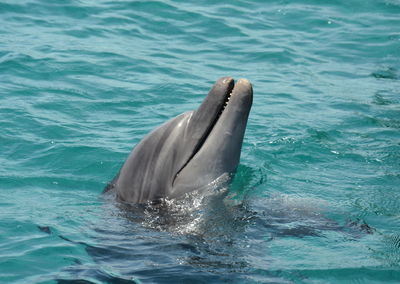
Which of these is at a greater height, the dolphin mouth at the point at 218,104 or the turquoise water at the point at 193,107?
the dolphin mouth at the point at 218,104

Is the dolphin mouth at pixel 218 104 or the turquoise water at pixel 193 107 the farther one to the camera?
the dolphin mouth at pixel 218 104

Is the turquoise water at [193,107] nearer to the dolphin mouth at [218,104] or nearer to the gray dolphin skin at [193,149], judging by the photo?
the gray dolphin skin at [193,149]

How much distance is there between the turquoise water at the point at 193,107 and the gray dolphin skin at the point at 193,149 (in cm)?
33

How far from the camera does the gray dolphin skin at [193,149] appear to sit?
27.3 feet

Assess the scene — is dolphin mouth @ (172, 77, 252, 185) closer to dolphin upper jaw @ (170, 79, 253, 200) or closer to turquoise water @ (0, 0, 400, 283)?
dolphin upper jaw @ (170, 79, 253, 200)

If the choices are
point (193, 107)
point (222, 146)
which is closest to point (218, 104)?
point (222, 146)

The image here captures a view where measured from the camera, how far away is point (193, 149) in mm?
8477

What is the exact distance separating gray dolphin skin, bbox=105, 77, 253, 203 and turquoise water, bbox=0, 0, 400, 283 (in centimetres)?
33

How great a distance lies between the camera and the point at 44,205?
31.7 feet

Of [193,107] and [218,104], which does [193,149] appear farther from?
[193,107]

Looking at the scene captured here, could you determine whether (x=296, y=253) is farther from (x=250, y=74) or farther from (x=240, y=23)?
(x=240, y=23)

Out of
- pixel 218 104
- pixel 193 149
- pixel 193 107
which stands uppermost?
pixel 218 104

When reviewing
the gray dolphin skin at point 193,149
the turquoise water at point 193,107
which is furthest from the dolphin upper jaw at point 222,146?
the turquoise water at point 193,107

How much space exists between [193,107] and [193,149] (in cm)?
559
